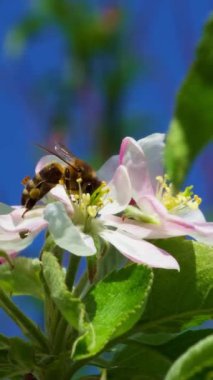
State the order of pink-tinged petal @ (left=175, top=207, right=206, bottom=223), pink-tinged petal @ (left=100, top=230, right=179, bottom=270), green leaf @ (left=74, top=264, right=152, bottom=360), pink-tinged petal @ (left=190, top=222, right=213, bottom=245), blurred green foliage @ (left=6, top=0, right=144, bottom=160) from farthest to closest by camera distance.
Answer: blurred green foliage @ (left=6, top=0, right=144, bottom=160)
pink-tinged petal @ (left=175, top=207, right=206, bottom=223)
pink-tinged petal @ (left=190, top=222, right=213, bottom=245)
pink-tinged petal @ (left=100, top=230, right=179, bottom=270)
green leaf @ (left=74, top=264, right=152, bottom=360)

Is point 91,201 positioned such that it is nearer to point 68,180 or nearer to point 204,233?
point 68,180

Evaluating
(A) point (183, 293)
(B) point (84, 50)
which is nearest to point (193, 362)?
(A) point (183, 293)

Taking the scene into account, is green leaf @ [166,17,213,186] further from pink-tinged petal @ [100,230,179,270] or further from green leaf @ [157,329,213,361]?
green leaf @ [157,329,213,361]

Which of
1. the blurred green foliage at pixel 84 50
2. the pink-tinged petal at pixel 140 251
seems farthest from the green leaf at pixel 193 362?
the blurred green foliage at pixel 84 50

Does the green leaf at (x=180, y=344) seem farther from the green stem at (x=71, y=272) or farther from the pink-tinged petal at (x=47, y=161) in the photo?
the pink-tinged petal at (x=47, y=161)

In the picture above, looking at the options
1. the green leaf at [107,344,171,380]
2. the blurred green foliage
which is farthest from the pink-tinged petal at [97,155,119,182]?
the blurred green foliage
